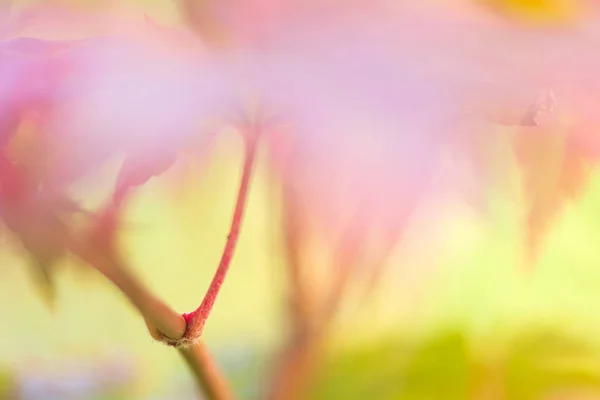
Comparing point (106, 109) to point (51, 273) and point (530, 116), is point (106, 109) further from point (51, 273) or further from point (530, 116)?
point (530, 116)

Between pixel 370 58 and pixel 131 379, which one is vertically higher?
pixel 370 58

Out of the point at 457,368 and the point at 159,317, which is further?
the point at 457,368

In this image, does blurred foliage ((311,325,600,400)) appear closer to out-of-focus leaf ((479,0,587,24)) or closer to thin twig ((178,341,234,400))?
thin twig ((178,341,234,400))

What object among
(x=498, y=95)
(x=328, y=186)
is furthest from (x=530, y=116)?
(x=328, y=186)

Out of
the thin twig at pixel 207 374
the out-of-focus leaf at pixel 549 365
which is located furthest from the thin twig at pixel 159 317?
the out-of-focus leaf at pixel 549 365

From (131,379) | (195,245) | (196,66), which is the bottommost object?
(131,379)

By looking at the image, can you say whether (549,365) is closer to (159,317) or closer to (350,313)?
(350,313)

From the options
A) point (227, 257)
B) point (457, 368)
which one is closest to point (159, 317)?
point (227, 257)

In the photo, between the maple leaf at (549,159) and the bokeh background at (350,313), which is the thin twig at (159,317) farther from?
the maple leaf at (549,159)
